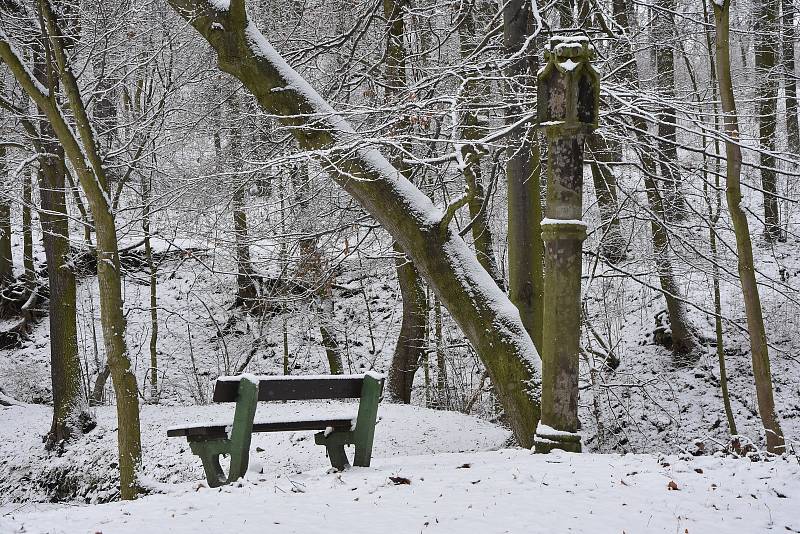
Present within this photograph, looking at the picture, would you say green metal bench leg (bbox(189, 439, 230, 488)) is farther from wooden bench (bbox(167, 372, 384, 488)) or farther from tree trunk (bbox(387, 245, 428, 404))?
tree trunk (bbox(387, 245, 428, 404))

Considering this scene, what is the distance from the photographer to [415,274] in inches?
502

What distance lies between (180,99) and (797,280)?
1211cm

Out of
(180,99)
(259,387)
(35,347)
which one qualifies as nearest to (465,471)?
(259,387)

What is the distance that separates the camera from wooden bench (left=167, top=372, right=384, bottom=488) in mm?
5195

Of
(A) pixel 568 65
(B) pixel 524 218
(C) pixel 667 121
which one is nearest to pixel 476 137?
(C) pixel 667 121

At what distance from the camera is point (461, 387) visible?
13891mm

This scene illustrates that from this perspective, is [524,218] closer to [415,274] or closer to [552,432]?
[552,432]

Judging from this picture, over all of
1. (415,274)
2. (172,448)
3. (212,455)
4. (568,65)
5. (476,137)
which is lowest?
(172,448)

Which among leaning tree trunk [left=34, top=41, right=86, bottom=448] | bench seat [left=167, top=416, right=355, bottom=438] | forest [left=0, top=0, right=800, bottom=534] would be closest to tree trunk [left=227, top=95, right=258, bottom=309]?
forest [left=0, top=0, right=800, bottom=534]

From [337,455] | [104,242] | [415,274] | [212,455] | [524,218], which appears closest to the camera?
[212,455]

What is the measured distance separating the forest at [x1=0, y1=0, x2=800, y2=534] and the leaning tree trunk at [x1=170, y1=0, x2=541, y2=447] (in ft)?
0.09

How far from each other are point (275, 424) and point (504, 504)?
2371 mm

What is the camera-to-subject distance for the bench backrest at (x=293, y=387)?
5.23m

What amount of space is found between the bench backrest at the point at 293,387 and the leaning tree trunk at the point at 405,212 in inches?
53.5
